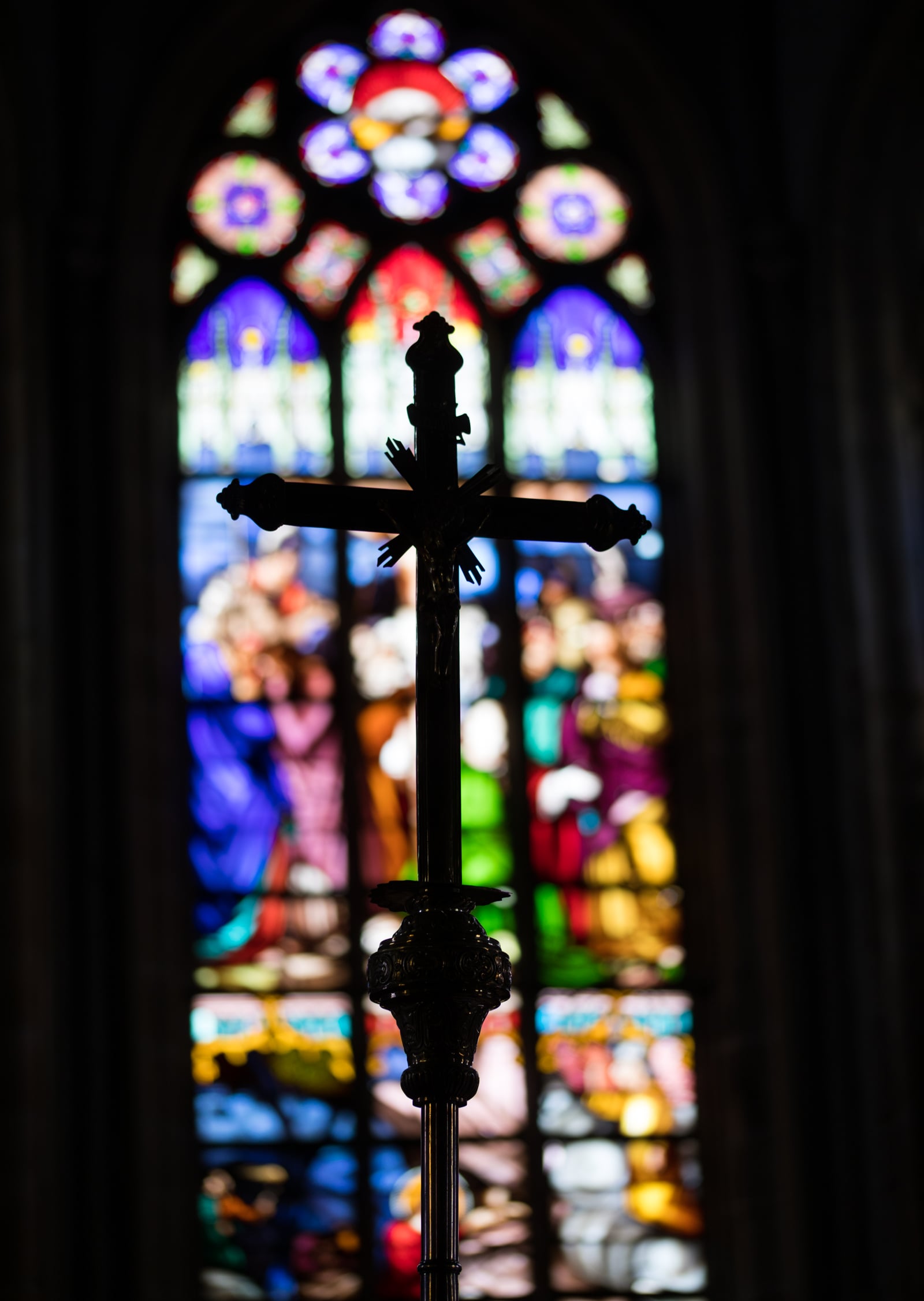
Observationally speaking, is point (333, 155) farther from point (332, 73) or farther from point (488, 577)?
point (488, 577)

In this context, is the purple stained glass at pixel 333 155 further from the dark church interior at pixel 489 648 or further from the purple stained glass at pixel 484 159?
the purple stained glass at pixel 484 159

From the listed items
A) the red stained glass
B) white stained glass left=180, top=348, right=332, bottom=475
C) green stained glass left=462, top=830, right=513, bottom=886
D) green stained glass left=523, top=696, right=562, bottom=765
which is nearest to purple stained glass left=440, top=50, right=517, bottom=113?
the red stained glass

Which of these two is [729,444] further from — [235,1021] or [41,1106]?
[41,1106]

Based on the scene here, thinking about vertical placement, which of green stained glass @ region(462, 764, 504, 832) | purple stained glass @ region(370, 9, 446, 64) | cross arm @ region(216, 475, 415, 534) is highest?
purple stained glass @ region(370, 9, 446, 64)

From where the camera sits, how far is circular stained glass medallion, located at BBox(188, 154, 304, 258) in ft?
32.0

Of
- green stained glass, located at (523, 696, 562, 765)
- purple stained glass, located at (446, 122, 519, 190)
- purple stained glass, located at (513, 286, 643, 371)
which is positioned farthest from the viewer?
purple stained glass, located at (446, 122, 519, 190)

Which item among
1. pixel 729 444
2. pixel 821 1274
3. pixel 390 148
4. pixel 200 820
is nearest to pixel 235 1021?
pixel 200 820

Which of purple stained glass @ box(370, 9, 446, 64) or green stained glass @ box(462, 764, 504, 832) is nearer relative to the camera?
green stained glass @ box(462, 764, 504, 832)

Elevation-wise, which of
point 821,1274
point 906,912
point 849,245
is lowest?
point 821,1274

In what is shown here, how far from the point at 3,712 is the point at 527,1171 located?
8.32ft

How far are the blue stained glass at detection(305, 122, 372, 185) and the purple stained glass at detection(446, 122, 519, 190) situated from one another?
41 centimetres

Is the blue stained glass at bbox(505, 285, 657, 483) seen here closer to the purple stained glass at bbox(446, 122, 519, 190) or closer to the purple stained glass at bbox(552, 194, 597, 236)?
the purple stained glass at bbox(552, 194, 597, 236)

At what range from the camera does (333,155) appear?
10.0 m

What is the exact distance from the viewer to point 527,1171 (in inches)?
334
